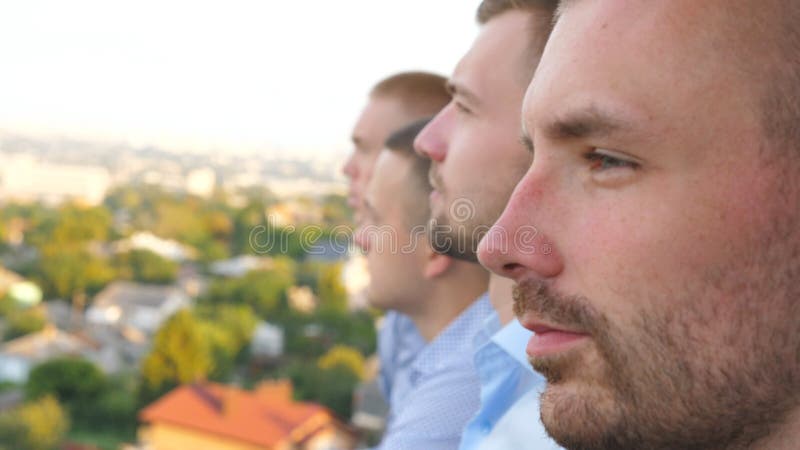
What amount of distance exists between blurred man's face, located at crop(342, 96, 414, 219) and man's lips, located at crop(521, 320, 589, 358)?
65.6 inches

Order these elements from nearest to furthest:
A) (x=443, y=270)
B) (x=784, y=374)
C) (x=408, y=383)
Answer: (x=784, y=374) → (x=443, y=270) → (x=408, y=383)

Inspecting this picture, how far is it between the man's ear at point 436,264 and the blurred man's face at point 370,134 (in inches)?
24.3

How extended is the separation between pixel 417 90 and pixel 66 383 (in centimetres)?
1494

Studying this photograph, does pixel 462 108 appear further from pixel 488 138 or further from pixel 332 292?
pixel 332 292

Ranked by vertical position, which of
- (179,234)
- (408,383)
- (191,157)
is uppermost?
(408,383)

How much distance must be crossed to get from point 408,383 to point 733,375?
62.5 inches

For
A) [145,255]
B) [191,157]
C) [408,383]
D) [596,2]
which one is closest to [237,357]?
[145,255]

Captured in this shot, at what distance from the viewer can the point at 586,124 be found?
0.70 metres

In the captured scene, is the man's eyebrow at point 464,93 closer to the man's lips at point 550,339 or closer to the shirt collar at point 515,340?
the shirt collar at point 515,340

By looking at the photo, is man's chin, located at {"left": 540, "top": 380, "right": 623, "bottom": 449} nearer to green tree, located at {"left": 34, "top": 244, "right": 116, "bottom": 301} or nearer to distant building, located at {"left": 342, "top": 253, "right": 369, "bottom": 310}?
distant building, located at {"left": 342, "top": 253, "right": 369, "bottom": 310}

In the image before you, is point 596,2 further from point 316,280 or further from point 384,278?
point 316,280

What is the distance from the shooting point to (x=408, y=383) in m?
2.16

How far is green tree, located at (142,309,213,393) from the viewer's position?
15.7 m

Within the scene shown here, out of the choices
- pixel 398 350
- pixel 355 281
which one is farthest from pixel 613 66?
pixel 355 281
